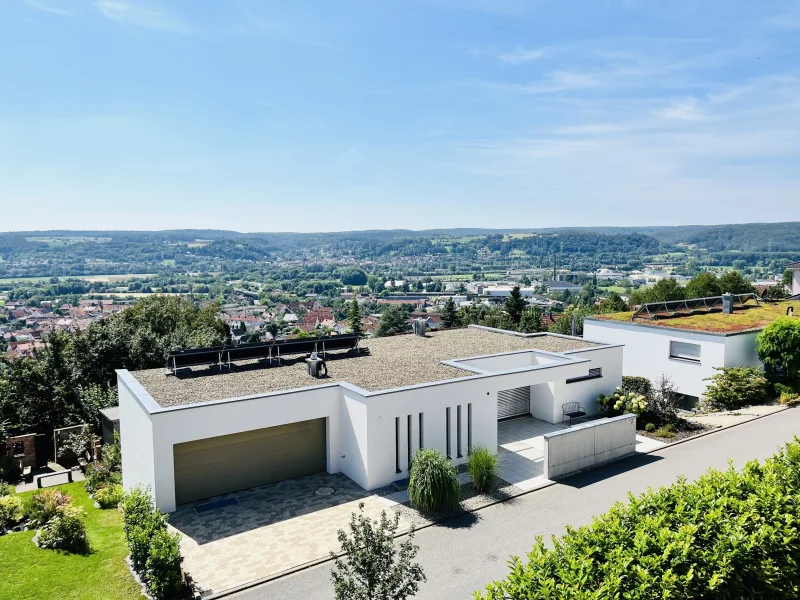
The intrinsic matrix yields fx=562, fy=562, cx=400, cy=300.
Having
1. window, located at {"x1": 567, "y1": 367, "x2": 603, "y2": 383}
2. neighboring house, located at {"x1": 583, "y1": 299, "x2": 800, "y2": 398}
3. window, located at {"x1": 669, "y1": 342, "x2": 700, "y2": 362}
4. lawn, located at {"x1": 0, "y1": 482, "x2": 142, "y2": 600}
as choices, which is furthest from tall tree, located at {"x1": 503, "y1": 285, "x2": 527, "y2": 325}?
lawn, located at {"x1": 0, "y1": 482, "x2": 142, "y2": 600}

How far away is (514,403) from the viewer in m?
20.1

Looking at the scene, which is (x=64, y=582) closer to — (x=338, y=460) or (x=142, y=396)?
(x=142, y=396)

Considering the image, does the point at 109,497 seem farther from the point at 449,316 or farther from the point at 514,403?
the point at 449,316

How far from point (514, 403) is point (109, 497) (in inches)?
509

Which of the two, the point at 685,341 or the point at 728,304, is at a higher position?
the point at 728,304

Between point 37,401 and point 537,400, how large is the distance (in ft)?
63.1

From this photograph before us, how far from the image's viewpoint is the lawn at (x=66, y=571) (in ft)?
32.4

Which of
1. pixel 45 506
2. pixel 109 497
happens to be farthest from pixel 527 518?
pixel 45 506

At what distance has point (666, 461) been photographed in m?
15.8

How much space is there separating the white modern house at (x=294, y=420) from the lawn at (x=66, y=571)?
152 cm

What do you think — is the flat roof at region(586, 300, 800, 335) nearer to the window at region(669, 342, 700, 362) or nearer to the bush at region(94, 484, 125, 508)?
the window at region(669, 342, 700, 362)

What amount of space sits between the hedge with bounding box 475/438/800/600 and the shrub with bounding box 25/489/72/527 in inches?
404

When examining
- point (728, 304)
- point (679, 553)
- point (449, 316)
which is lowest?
point (449, 316)

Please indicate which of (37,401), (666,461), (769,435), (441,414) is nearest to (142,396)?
(441,414)
